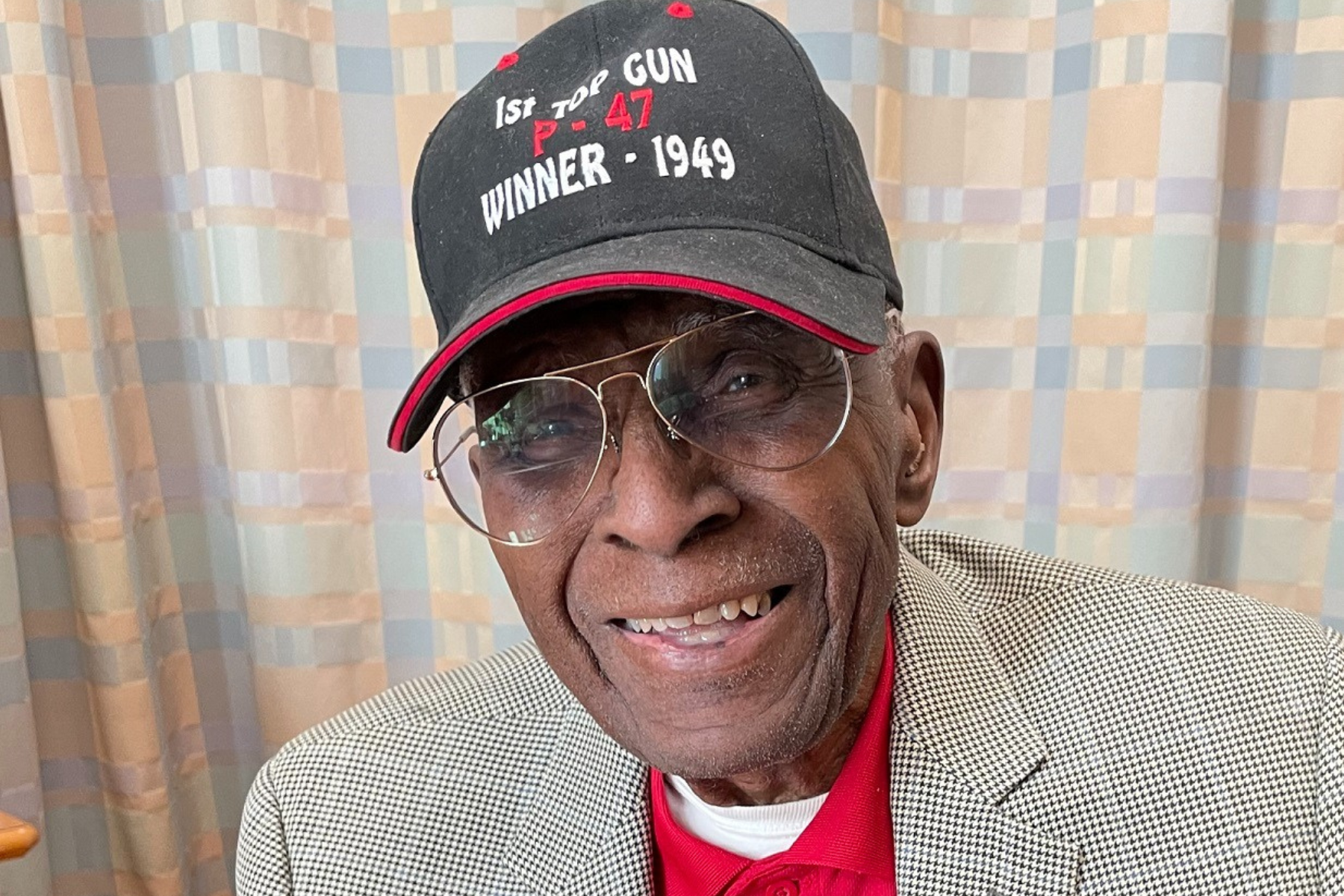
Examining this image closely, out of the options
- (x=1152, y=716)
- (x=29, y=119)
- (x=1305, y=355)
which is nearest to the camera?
(x=1152, y=716)

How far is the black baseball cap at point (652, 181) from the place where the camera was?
2.11ft

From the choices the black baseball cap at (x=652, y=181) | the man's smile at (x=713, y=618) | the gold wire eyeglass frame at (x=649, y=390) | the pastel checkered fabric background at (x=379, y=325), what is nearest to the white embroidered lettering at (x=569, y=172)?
the black baseball cap at (x=652, y=181)

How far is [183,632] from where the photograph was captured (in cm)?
154

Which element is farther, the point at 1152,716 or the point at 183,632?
the point at 183,632

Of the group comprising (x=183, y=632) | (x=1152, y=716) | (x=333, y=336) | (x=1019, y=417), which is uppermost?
(x=333, y=336)

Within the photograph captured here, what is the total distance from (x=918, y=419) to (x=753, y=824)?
1.31 ft

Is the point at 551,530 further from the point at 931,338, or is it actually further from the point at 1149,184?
the point at 1149,184

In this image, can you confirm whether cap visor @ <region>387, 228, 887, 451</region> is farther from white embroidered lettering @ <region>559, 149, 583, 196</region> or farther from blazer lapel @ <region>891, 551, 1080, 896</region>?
blazer lapel @ <region>891, 551, 1080, 896</region>

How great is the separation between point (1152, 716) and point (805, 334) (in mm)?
453

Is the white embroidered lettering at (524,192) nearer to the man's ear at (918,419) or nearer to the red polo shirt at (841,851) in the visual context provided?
the man's ear at (918,419)

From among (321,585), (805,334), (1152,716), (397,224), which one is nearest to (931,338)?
(805,334)

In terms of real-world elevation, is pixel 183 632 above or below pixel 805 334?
below

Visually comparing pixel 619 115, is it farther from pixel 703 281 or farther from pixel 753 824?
pixel 753 824

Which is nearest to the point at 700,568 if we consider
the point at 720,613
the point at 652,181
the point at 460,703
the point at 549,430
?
the point at 720,613
